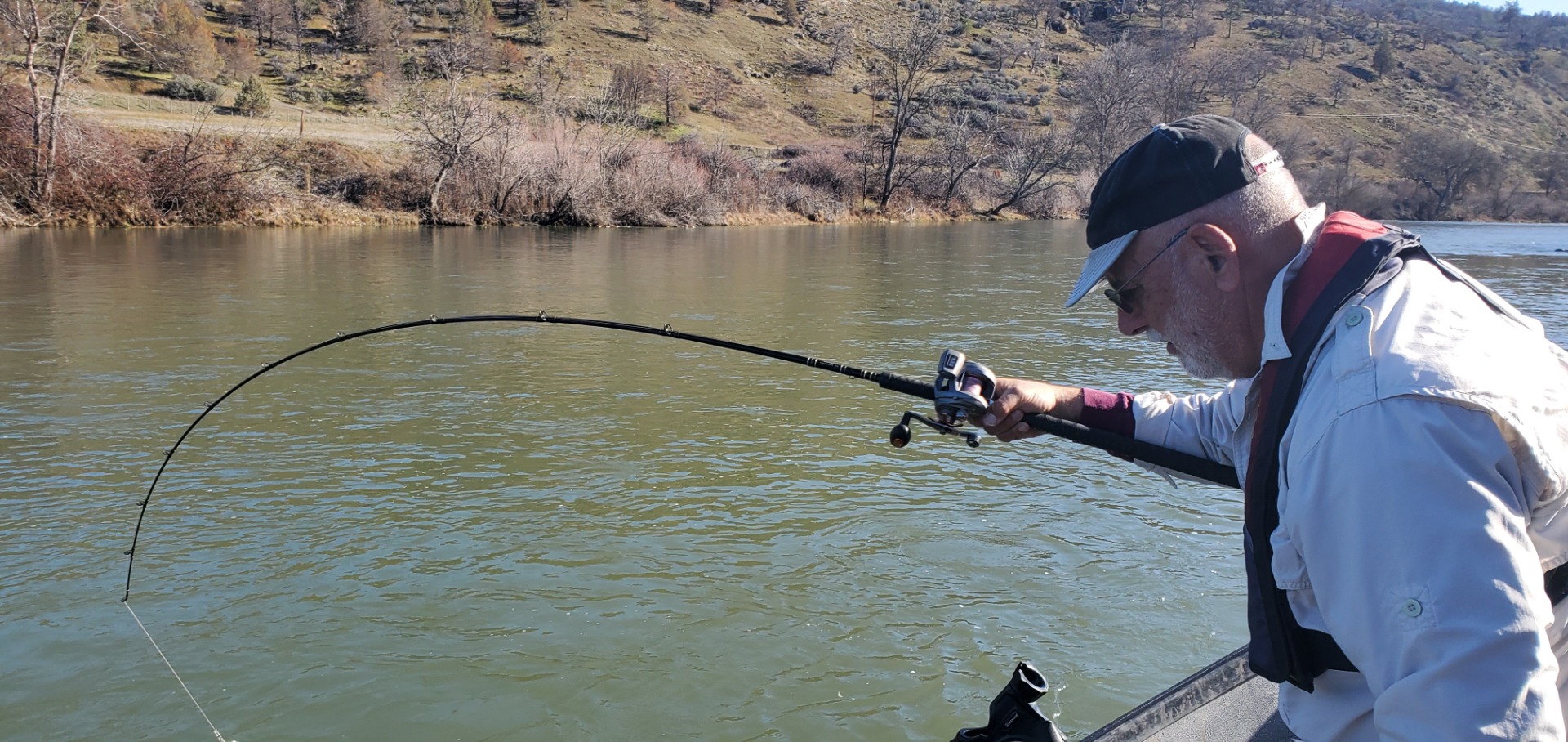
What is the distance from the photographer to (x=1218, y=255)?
190 cm

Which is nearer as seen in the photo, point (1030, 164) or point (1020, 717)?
point (1020, 717)

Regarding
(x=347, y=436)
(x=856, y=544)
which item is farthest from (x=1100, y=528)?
(x=347, y=436)

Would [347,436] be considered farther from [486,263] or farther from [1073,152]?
[1073,152]

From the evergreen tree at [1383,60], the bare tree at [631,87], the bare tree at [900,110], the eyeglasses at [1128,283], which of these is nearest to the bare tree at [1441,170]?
the evergreen tree at [1383,60]

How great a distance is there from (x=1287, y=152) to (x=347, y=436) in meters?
56.9

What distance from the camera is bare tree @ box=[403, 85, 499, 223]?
3347 centimetres

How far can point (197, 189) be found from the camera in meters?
28.9

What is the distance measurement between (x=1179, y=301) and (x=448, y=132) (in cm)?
3442

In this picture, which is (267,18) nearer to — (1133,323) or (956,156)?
(956,156)

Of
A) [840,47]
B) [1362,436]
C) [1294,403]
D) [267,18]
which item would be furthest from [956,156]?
[1362,436]

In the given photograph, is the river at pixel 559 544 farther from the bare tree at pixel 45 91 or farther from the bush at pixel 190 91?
the bush at pixel 190 91

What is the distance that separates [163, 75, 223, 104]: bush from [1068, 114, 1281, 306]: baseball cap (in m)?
A: 44.4

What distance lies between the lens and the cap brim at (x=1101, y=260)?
2.01 metres

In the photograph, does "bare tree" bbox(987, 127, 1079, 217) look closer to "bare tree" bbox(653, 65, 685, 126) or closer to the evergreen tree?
"bare tree" bbox(653, 65, 685, 126)
